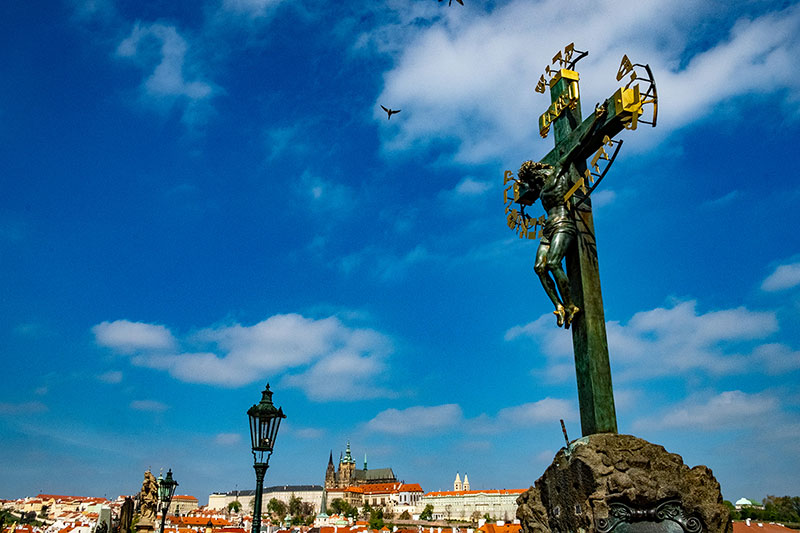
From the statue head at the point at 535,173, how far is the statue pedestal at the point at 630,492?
3.90 meters

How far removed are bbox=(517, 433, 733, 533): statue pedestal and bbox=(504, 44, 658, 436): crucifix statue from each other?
2.64 ft

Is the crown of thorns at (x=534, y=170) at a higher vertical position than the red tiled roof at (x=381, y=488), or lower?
higher

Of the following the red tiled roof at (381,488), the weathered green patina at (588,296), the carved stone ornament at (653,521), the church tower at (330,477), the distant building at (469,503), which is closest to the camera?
the carved stone ornament at (653,521)

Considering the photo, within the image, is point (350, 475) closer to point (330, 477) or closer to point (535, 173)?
point (330, 477)

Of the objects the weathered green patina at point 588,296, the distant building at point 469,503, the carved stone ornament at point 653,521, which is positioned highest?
the weathered green patina at point 588,296

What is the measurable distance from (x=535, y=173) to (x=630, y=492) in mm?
4796

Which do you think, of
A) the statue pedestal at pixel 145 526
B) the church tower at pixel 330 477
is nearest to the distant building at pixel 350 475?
the church tower at pixel 330 477

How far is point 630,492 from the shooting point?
6648 mm

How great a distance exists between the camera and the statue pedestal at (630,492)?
6.60 m

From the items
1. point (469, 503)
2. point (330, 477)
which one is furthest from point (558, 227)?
point (330, 477)

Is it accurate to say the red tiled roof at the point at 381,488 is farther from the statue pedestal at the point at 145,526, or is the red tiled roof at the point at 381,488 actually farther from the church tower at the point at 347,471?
the statue pedestal at the point at 145,526

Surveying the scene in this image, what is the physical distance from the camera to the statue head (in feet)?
30.9

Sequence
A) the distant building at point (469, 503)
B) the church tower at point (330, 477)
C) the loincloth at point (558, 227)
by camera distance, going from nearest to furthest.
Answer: the loincloth at point (558, 227) < the distant building at point (469, 503) < the church tower at point (330, 477)

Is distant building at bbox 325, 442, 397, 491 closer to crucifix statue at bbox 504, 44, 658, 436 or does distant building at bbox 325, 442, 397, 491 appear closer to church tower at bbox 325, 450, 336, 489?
church tower at bbox 325, 450, 336, 489
